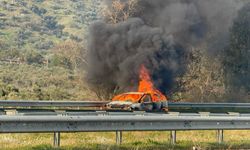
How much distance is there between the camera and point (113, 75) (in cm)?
3262

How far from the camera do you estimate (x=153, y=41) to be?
31.4m

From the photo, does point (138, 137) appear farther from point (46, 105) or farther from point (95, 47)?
point (95, 47)

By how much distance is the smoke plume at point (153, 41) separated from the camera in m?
30.9

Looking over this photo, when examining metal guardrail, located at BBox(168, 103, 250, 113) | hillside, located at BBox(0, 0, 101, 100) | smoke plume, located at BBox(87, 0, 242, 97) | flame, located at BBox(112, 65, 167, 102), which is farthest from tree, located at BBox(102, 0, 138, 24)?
metal guardrail, located at BBox(168, 103, 250, 113)

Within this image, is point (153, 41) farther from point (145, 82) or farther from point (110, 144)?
point (110, 144)

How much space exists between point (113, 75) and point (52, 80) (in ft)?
125

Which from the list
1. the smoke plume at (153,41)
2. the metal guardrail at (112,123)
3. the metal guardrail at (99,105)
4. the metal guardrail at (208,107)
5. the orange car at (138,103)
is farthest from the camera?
the smoke plume at (153,41)

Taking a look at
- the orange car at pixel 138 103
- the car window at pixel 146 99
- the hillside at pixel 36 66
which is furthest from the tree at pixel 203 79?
the car window at pixel 146 99

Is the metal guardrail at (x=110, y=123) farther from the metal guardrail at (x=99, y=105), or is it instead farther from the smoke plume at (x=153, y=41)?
the smoke plume at (x=153, y=41)

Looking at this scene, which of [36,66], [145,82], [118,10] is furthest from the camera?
[36,66]

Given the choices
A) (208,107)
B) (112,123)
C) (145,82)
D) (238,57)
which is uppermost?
(238,57)

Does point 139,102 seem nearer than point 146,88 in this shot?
Yes

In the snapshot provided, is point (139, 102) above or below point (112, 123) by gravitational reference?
above

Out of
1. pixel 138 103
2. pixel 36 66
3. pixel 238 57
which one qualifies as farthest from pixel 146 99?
pixel 36 66
